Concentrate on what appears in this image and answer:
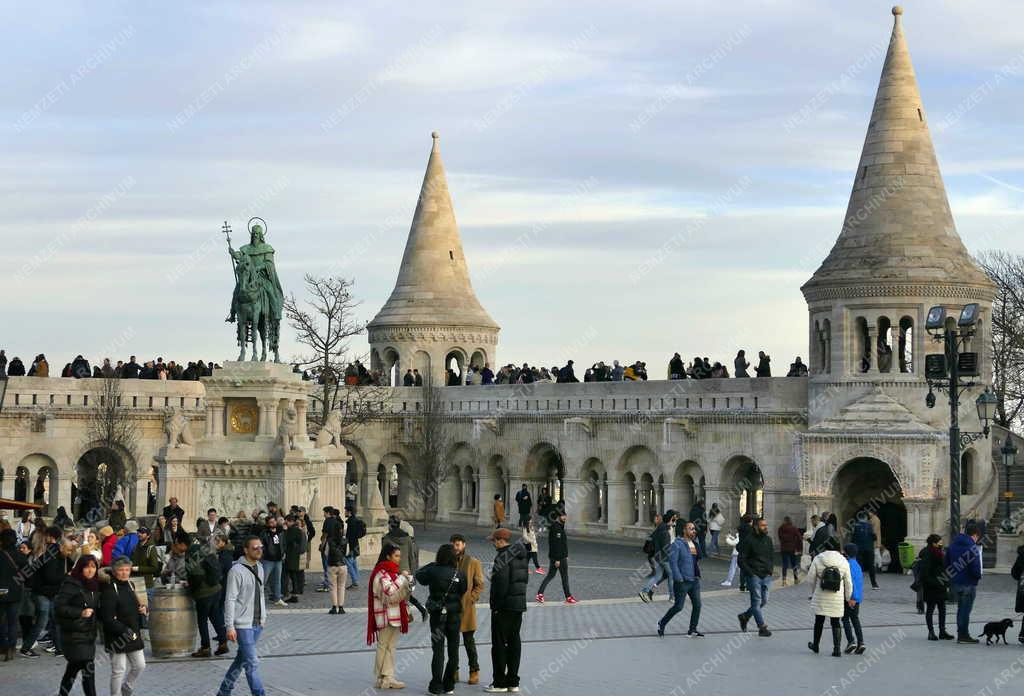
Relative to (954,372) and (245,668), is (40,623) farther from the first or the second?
(954,372)

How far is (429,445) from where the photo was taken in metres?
45.2

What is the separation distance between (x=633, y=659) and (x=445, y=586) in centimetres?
307

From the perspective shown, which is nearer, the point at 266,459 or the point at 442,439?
the point at 266,459

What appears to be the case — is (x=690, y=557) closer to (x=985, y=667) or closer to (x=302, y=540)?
(x=985, y=667)

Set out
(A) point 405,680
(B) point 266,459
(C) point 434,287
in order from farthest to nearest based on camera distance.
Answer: (C) point 434,287, (B) point 266,459, (A) point 405,680

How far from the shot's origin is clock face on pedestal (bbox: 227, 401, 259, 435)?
30.9 m

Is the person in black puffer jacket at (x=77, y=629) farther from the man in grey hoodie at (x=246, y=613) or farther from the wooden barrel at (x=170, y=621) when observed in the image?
the wooden barrel at (x=170, y=621)

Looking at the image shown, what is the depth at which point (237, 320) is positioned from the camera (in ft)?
102

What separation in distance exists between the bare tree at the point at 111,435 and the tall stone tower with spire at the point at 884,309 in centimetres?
1781

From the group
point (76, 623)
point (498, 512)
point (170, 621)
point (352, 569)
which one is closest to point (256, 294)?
point (352, 569)

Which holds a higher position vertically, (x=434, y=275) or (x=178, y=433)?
(x=434, y=275)

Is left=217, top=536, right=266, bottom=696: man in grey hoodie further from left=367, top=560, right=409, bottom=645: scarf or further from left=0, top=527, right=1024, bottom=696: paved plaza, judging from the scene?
left=367, top=560, right=409, bottom=645: scarf

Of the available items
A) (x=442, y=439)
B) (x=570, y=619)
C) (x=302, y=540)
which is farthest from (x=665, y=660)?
(x=442, y=439)

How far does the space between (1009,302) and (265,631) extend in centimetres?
3873
